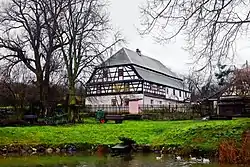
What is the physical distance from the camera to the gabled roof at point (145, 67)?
53.7 metres

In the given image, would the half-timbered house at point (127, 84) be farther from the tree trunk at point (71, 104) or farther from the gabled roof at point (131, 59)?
the tree trunk at point (71, 104)

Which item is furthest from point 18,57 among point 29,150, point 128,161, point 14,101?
point 128,161

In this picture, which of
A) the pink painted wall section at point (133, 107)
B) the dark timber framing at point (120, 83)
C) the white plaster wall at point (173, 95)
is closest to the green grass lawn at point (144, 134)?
the pink painted wall section at point (133, 107)

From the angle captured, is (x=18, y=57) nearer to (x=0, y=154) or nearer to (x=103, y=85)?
(x=0, y=154)

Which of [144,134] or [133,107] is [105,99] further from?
[144,134]

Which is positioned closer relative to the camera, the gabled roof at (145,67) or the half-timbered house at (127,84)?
the half-timbered house at (127,84)

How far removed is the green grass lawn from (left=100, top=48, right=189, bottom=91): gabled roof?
84.0 feet

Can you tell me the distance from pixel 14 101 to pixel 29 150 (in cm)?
1259

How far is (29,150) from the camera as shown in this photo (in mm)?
21562

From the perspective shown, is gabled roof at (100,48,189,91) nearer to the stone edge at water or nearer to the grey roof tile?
the grey roof tile

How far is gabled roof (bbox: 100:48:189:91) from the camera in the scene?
2114 inches

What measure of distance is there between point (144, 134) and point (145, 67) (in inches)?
1303

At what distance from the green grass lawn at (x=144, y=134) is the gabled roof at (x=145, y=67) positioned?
2561cm

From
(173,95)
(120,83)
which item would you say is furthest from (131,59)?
(173,95)
